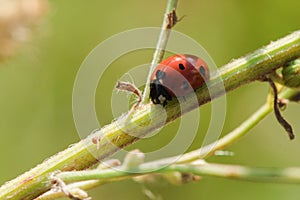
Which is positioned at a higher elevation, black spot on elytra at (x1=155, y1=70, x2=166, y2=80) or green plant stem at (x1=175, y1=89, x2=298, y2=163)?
black spot on elytra at (x1=155, y1=70, x2=166, y2=80)

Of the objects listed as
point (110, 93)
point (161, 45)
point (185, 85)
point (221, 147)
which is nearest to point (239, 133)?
point (221, 147)

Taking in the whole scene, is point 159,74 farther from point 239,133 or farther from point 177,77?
point 239,133

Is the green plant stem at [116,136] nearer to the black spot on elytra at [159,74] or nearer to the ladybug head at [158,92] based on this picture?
the ladybug head at [158,92]

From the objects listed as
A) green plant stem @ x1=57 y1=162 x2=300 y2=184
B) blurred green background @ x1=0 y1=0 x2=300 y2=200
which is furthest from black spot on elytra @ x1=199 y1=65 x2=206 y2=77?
blurred green background @ x1=0 y1=0 x2=300 y2=200

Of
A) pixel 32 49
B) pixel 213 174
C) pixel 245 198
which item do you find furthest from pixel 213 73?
pixel 245 198

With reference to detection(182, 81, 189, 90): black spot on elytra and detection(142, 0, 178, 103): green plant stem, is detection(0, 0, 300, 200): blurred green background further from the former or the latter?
detection(142, 0, 178, 103): green plant stem

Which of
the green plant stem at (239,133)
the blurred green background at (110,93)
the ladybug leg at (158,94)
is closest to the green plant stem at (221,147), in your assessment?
the green plant stem at (239,133)
